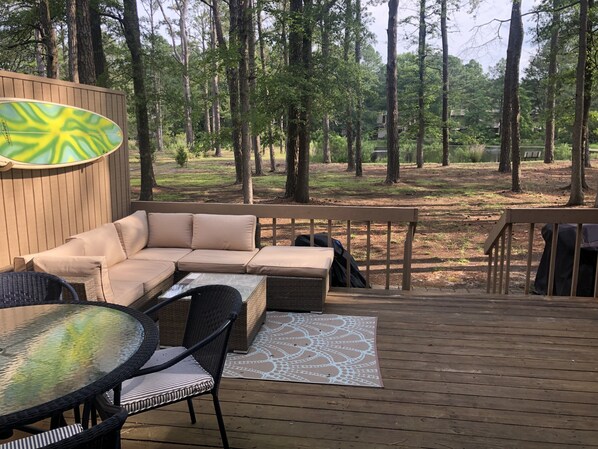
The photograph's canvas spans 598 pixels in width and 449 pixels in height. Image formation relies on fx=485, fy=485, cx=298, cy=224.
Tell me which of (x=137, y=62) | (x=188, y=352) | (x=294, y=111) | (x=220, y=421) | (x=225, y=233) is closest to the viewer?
(x=188, y=352)

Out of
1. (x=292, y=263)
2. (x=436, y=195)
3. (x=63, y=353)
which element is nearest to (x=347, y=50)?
(x=436, y=195)

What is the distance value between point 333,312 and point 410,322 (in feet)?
2.13

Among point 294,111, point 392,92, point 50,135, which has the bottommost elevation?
point 50,135

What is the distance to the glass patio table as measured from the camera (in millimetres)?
1422

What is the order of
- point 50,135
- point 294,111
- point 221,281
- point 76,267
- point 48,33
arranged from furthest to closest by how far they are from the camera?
point 294,111, point 48,33, point 50,135, point 221,281, point 76,267

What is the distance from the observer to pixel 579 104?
10.1 meters

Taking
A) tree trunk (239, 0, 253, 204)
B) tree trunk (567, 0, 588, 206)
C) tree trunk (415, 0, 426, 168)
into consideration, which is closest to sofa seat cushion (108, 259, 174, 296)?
tree trunk (239, 0, 253, 204)

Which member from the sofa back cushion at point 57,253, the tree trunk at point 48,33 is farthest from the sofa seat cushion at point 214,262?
the tree trunk at point 48,33

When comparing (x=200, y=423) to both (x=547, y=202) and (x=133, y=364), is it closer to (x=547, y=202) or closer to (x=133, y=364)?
(x=133, y=364)

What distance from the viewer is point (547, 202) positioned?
37.1 ft

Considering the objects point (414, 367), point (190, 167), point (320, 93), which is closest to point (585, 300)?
point (414, 367)

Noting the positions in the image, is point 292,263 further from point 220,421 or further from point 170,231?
point 220,421

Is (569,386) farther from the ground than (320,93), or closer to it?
closer to it

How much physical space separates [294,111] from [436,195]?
4.81m
